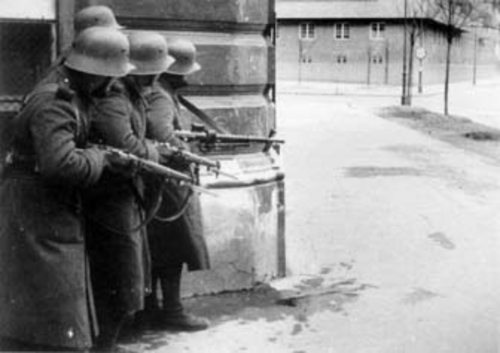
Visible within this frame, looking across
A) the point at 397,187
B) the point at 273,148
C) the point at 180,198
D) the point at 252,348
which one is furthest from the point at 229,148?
the point at 397,187

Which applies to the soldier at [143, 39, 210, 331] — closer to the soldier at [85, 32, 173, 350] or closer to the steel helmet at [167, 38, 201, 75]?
the steel helmet at [167, 38, 201, 75]

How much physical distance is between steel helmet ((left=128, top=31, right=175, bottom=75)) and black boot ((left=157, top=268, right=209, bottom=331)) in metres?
1.42

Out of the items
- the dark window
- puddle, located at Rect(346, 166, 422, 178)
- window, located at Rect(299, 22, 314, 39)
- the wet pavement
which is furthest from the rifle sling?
window, located at Rect(299, 22, 314, 39)

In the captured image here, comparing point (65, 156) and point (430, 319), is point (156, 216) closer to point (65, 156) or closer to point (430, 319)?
point (65, 156)

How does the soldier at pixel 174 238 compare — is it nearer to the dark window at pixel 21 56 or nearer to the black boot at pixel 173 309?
the black boot at pixel 173 309

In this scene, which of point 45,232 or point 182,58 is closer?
point 45,232

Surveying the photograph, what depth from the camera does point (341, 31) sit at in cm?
7069

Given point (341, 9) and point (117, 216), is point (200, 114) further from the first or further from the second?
point (341, 9)

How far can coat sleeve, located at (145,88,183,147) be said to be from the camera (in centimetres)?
572

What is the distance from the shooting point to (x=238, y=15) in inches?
282

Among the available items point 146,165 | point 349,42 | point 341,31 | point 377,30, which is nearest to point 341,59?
point 349,42

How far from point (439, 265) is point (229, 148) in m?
2.34

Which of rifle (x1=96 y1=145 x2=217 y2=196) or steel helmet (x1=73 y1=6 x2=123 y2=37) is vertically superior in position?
steel helmet (x1=73 y1=6 x2=123 y2=37)

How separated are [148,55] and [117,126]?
1.97 ft
